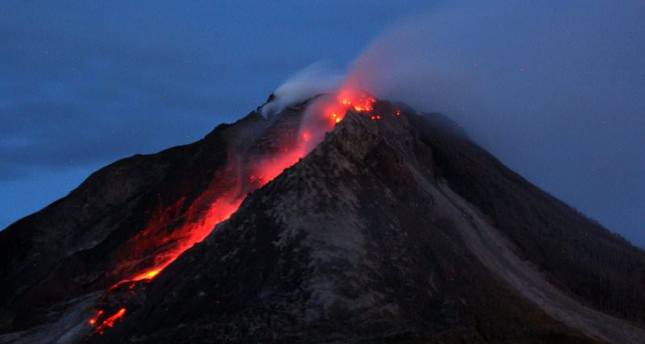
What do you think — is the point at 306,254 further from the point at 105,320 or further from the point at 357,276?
the point at 105,320

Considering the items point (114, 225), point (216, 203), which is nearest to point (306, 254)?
point (216, 203)

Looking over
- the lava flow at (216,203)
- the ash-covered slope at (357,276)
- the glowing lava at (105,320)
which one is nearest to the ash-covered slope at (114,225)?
the lava flow at (216,203)

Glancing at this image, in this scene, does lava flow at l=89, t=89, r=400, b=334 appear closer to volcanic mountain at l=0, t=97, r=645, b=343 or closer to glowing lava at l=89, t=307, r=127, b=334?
volcanic mountain at l=0, t=97, r=645, b=343

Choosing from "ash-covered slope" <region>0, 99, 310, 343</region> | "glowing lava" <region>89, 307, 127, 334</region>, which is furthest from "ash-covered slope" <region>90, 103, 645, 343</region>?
"ash-covered slope" <region>0, 99, 310, 343</region>

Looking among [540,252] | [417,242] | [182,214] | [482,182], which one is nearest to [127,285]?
[182,214]

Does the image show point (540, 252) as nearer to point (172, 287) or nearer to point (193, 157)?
point (193, 157)
